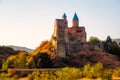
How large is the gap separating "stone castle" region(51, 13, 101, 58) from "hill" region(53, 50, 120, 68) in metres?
1.33

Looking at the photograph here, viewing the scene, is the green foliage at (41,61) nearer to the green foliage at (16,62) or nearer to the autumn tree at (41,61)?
the autumn tree at (41,61)

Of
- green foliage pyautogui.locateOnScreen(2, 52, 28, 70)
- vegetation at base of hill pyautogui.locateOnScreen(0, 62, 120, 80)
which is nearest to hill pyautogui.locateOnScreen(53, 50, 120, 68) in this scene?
green foliage pyautogui.locateOnScreen(2, 52, 28, 70)

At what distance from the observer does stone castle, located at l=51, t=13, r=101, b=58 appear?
76938 millimetres

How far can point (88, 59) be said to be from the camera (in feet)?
265

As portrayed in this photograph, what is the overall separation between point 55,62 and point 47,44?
9391 millimetres

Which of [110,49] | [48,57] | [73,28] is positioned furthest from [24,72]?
[110,49]

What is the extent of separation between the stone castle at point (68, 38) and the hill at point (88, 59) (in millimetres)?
1331

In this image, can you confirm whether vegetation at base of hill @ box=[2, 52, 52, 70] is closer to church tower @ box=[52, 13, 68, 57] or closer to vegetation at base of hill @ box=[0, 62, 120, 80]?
church tower @ box=[52, 13, 68, 57]

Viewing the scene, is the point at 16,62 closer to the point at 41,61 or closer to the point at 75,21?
the point at 41,61

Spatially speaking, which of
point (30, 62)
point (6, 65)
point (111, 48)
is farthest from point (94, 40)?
point (6, 65)

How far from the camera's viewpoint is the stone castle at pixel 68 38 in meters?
76.9

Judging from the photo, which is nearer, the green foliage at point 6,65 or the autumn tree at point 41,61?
the green foliage at point 6,65

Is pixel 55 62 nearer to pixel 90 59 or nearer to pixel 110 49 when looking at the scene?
pixel 90 59

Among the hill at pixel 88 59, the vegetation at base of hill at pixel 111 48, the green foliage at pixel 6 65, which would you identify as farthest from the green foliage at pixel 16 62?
the vegetation at base of hill at pixel 111 48
